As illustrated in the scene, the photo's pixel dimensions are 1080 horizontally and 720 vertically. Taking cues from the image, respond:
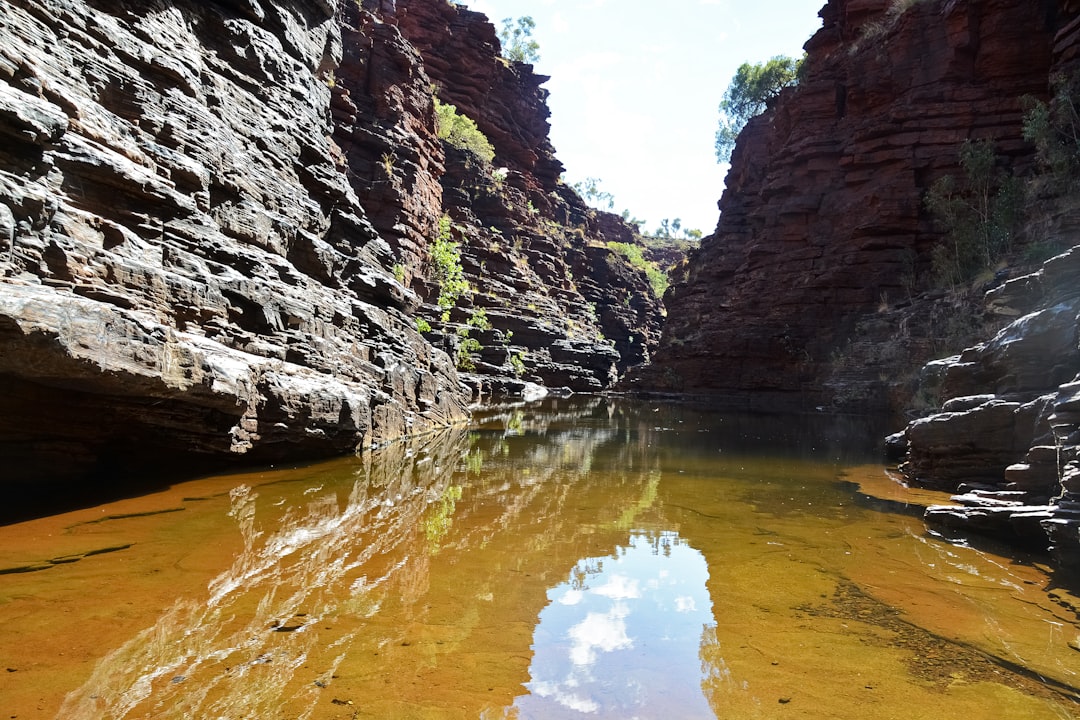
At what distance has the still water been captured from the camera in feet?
10.2

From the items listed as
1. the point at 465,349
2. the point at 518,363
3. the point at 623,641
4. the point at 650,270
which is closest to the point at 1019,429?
the point at 623,641

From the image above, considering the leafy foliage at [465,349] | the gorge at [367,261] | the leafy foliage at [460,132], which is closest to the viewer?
the gorge at [367,261]

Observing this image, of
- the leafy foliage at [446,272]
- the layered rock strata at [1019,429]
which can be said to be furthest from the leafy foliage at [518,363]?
the layered rock strata at [1019,429]

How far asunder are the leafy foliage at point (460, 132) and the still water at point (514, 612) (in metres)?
50.4

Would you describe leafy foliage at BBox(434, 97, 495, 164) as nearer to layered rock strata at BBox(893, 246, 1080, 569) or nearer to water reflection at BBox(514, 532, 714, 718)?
layered rock strata at BBox(893, 246, 1080, 569)

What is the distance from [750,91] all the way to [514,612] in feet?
199

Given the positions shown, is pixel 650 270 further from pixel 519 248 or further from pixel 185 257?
pixel 185 257

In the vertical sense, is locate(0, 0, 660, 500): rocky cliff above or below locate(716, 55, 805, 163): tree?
below

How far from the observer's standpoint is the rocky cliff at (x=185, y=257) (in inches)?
269

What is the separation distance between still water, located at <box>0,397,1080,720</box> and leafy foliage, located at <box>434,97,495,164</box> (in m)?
50.4

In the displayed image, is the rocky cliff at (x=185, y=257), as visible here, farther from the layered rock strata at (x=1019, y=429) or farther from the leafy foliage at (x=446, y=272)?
the leafy foliage at (x=446, y=272)

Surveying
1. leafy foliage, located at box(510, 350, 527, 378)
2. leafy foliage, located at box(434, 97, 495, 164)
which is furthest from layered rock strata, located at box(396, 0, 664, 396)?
leafy foliage, located at box(434, 97, 495, 164)

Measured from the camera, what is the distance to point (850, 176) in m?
34.7

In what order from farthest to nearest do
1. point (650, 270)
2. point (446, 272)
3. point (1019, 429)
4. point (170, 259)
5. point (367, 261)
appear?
point (650, 270) < point (446, 272) < point (367, 261) < point (170, 259) < point (1019, 429)
